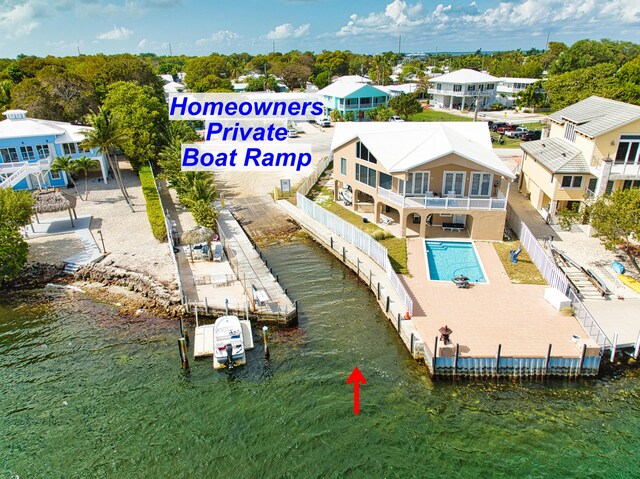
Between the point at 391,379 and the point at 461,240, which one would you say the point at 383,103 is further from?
the point at 391,379

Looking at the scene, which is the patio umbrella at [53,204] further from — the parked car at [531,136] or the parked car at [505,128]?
the parked car at [505,128]

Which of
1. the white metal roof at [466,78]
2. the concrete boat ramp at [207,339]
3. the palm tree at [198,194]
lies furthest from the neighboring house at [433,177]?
the white metal roof at [466,78]

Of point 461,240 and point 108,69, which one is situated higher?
point 108,69

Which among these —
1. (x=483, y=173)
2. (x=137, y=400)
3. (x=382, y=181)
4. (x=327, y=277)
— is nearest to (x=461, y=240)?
(x=483, y=173)

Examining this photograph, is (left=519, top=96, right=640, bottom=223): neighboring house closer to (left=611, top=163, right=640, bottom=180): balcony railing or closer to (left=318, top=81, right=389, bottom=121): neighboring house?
(left=611, top=163, right=640, bottom=180): balcony railing

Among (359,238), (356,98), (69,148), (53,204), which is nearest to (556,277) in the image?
(359,238)

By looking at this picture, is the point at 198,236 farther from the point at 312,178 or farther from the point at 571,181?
the point at 571,181

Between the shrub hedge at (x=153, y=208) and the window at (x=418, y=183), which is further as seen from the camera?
the shrub hedge at (x=153, y=208)
